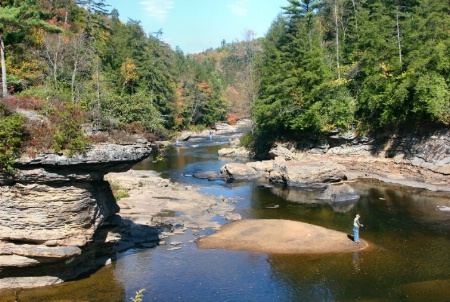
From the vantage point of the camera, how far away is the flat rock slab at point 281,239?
24.7 meters

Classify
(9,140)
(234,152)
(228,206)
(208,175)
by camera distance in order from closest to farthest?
(9,140) → (228,206) → (208,175) → (234,152)

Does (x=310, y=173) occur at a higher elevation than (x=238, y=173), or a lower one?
higher

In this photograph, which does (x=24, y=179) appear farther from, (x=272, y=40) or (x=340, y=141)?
(x=272, y=40)

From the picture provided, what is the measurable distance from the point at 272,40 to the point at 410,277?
2143 inches

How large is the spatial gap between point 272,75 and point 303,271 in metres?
42.7

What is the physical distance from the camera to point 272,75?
6031 centimetres

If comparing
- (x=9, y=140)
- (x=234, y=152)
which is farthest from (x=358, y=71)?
(x=9, y=140)

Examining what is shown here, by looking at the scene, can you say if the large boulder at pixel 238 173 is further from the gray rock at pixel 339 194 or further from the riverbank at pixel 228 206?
the gray rock at pixel 339 194

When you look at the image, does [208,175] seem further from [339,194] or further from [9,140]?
[9,140]

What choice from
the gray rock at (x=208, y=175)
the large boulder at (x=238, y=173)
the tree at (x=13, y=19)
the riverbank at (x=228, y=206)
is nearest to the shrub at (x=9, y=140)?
the tree at (x=13, y=19)

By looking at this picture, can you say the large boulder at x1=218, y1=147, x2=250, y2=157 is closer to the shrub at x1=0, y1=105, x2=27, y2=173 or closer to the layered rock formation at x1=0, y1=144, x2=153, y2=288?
the layered rock formation at x1=0, y1=144, x2=153, y2=288

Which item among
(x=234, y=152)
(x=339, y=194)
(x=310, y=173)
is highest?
(x=234, y=152)

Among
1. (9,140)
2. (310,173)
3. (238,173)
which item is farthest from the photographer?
(238,173)

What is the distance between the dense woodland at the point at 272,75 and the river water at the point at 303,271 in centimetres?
729
